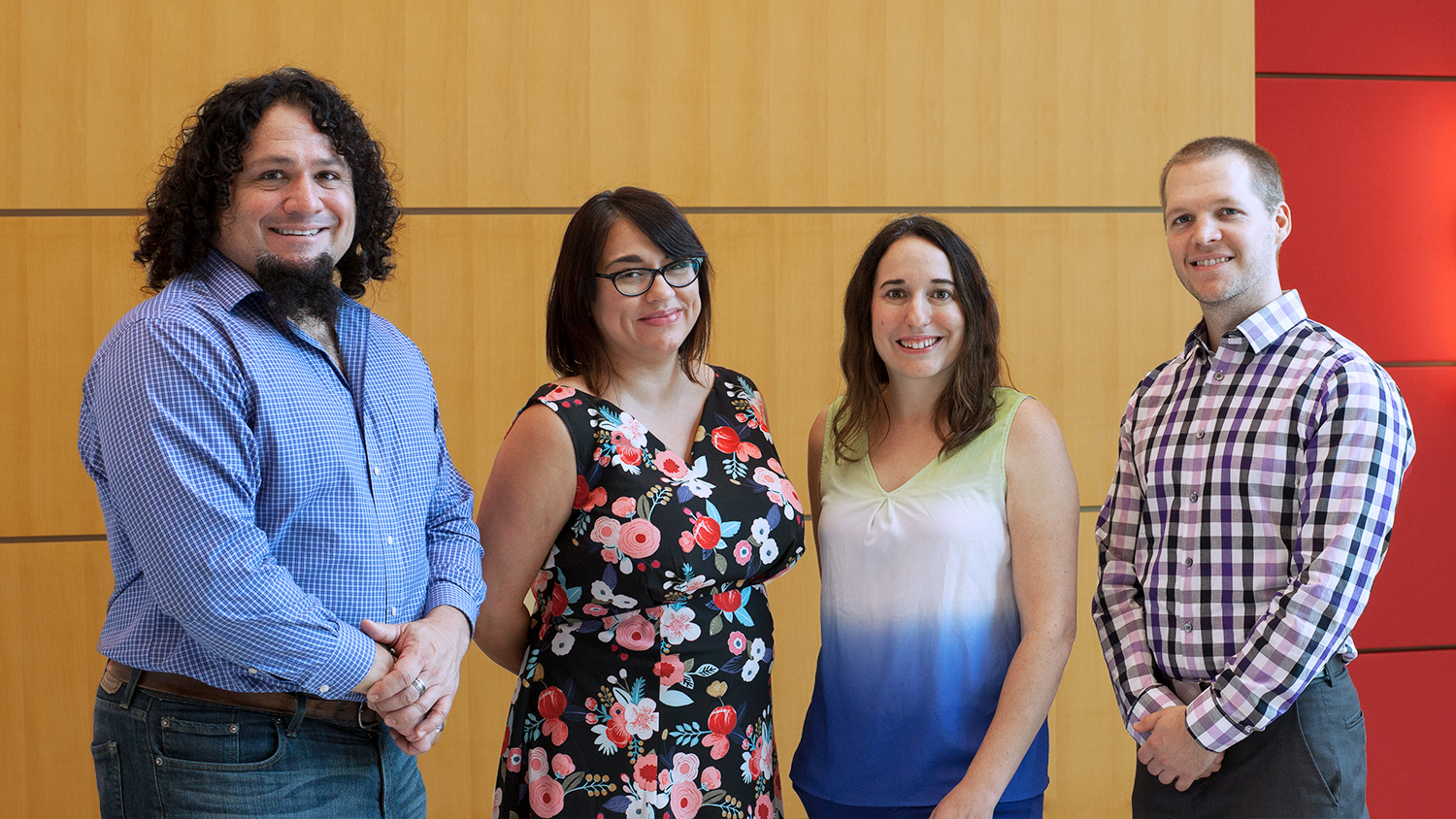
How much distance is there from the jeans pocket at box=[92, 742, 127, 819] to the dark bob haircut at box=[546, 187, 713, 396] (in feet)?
3.09

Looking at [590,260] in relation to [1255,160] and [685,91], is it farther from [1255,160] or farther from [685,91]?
[1255,160]

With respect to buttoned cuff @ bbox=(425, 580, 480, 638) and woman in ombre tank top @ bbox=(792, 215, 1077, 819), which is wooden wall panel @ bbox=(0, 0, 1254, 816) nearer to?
woman in ombre tank top @ bbox=(792, 215, 1077, 819)

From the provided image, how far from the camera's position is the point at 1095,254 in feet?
9.79

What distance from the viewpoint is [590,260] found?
192cm

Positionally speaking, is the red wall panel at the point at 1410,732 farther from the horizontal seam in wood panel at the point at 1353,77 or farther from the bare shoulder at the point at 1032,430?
the bare shoulder at the point at 1032,430

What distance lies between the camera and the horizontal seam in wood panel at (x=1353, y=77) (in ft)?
10.00

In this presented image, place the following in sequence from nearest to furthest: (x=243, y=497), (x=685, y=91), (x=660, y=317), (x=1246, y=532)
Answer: (x=243, y=497) < (x=1246, y=532) < (x=660, y=317) < (x=685, y=91)

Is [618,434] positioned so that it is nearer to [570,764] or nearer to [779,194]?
[570,764]

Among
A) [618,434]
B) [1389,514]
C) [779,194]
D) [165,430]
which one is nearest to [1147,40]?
[779,194]

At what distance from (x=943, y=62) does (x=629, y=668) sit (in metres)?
1.98

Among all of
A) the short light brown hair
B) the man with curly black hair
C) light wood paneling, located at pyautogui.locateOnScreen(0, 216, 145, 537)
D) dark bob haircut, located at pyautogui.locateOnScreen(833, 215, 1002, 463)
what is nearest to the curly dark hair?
the man with curly black hair

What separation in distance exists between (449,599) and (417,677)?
17 centimetres

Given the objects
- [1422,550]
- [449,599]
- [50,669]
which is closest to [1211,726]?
[449,599]

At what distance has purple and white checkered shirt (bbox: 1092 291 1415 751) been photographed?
169cm
